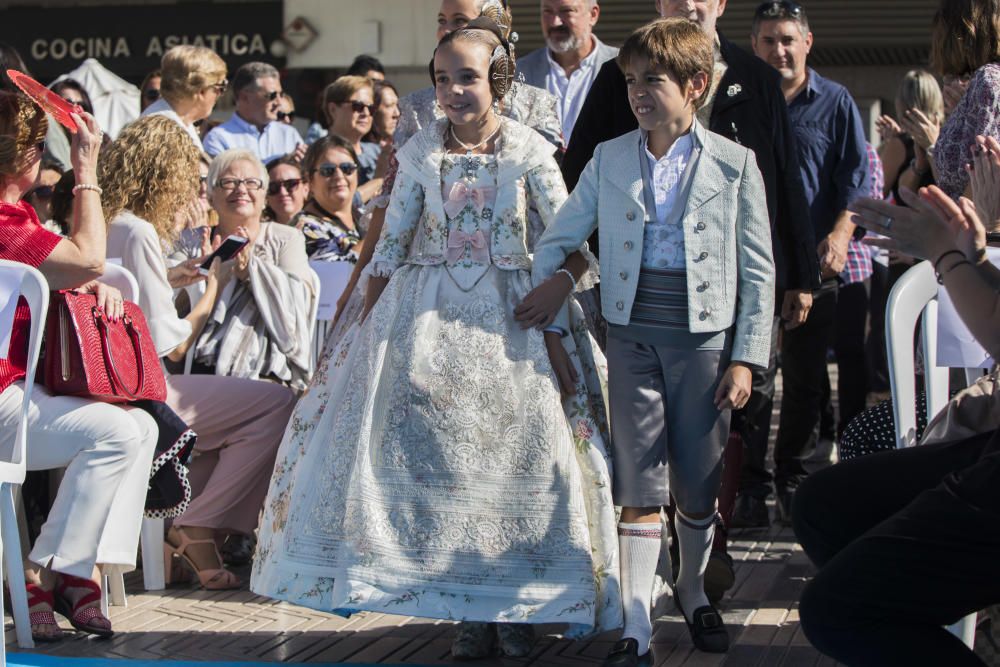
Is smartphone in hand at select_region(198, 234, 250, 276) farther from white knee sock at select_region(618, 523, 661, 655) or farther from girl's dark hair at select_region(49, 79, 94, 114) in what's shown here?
girl's dark hair at select_region(49, 79, 94, 114)

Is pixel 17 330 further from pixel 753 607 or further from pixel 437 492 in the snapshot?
pixel 753 607

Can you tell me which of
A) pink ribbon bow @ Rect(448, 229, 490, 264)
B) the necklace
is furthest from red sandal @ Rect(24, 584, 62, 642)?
the necklace

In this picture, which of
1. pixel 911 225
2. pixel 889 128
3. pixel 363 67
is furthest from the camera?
pixel 363 67

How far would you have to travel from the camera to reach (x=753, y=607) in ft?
14.1

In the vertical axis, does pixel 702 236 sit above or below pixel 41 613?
above

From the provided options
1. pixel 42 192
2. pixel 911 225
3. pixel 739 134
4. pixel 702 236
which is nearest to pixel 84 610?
pixel 702 236

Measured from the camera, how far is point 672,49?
3.62 metres

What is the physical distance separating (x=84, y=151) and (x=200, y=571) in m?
1.53

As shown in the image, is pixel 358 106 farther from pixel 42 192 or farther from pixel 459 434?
pixel 459 434

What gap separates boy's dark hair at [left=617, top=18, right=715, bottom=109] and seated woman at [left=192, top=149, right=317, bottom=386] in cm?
196

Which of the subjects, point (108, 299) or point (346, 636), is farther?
point (108, 299)

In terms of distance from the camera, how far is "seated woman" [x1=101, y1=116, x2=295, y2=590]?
4594mm

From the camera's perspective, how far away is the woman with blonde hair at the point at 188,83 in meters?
6.42

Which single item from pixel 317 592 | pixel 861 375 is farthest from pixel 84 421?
pixel 861 375
